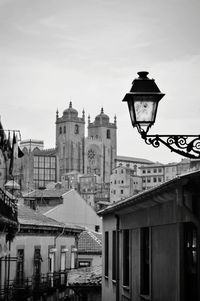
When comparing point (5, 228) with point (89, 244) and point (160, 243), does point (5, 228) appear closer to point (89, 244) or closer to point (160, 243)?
point (160, 243)

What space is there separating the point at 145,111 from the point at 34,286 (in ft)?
72.2

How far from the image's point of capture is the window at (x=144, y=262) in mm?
12859

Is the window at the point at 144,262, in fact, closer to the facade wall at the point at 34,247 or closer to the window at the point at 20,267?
the facade wall at the point at 34,247

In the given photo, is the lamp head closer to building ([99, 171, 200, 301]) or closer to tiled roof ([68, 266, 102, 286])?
building ([99, 171, 200, 301])

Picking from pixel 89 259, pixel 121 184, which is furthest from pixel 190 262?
pixel 121 184

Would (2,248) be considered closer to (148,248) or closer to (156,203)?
(148,248)

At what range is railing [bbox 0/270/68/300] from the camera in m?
25.0

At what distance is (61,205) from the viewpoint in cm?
4819

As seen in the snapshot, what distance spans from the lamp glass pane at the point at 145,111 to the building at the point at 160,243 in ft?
2.47

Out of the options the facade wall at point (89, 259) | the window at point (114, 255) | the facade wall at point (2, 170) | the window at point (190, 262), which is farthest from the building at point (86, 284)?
the window at point (190, 262)

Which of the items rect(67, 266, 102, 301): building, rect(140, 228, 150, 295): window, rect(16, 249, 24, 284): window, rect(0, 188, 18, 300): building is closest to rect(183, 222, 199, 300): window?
rect(140, 228, 150, 295): window

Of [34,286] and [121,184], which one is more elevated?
[121,184]

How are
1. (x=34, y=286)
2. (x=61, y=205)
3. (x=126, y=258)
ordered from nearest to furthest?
(x=126, y=258) < (x=34, y=286) < (x=61, y=205)

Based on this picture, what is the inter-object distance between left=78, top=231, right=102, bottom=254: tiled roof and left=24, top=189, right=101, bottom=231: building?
3526mm
